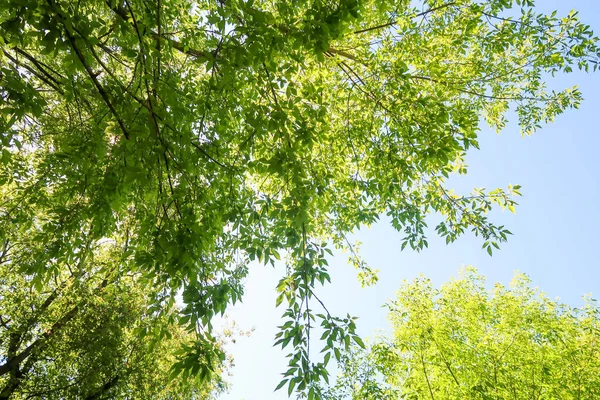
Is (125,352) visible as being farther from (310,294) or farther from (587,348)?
(587,348)

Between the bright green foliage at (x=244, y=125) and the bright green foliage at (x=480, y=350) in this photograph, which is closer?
the bright green foliage at (x=244, y=125)

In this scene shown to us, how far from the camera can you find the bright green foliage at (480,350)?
874 centimetres

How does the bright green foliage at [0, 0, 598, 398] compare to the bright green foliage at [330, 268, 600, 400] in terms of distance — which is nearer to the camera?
the bright green foliage at [0, 0, 598, 398]

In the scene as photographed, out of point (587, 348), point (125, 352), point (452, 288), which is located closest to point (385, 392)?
point (452, 288)

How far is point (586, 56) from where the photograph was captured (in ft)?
17.0

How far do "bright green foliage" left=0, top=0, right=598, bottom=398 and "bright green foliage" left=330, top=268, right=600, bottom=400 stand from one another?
515 centimetres

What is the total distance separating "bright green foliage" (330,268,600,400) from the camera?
344 inches

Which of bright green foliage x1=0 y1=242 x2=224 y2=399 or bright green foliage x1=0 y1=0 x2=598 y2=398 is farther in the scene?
bright green foliage x1=0 y1=242 x2=224 y2=399

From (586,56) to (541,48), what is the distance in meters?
0.59

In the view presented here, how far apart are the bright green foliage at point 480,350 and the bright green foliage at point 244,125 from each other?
5.15 metres

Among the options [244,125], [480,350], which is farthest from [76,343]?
[480,350]

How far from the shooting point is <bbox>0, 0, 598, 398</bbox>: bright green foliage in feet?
7.68

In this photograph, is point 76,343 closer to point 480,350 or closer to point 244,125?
point 244,125

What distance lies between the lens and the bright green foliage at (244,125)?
234 cm
